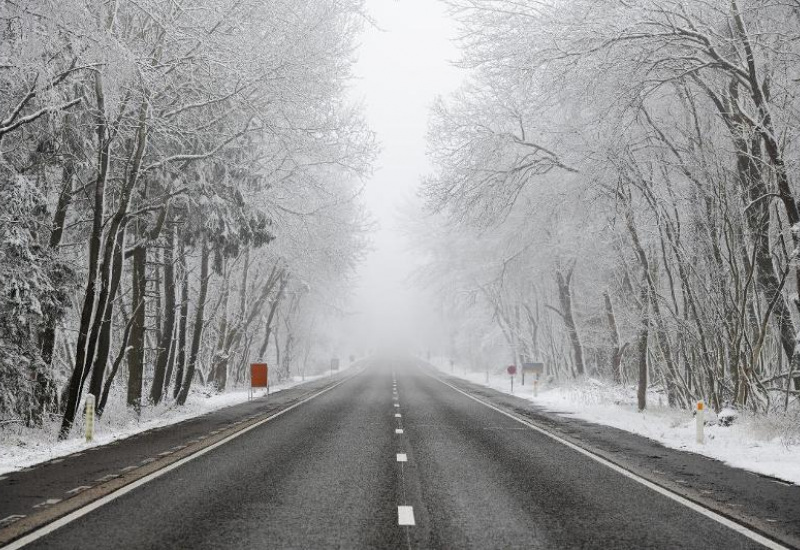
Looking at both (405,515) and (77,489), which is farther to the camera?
(77,489)

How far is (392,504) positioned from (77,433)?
865 centimetres

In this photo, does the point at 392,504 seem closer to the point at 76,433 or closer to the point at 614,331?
the point at 76,433

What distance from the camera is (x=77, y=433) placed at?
13453 millimetres

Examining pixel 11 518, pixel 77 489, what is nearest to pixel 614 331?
pixel 77 489

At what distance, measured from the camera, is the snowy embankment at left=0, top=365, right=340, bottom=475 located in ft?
35.0

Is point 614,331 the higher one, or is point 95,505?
point 614,331

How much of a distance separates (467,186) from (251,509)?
1305 cm

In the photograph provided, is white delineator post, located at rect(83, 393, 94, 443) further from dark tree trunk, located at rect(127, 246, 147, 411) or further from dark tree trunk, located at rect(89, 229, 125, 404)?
dark tree trunk, located at rect(127, 246, 147, 411)

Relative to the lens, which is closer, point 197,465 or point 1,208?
point 197,465

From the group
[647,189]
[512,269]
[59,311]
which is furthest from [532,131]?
[59,311]

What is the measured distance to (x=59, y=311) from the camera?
43.9ft

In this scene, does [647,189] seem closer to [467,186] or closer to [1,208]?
[467,186]

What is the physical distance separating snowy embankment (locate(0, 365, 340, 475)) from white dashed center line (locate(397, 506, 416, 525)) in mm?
5749

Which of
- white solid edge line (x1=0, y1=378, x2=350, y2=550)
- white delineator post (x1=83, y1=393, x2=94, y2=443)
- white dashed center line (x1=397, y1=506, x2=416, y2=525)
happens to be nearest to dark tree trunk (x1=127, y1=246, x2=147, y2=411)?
white delineator post (x1=83, y1=393, x2=94, y2=443)
